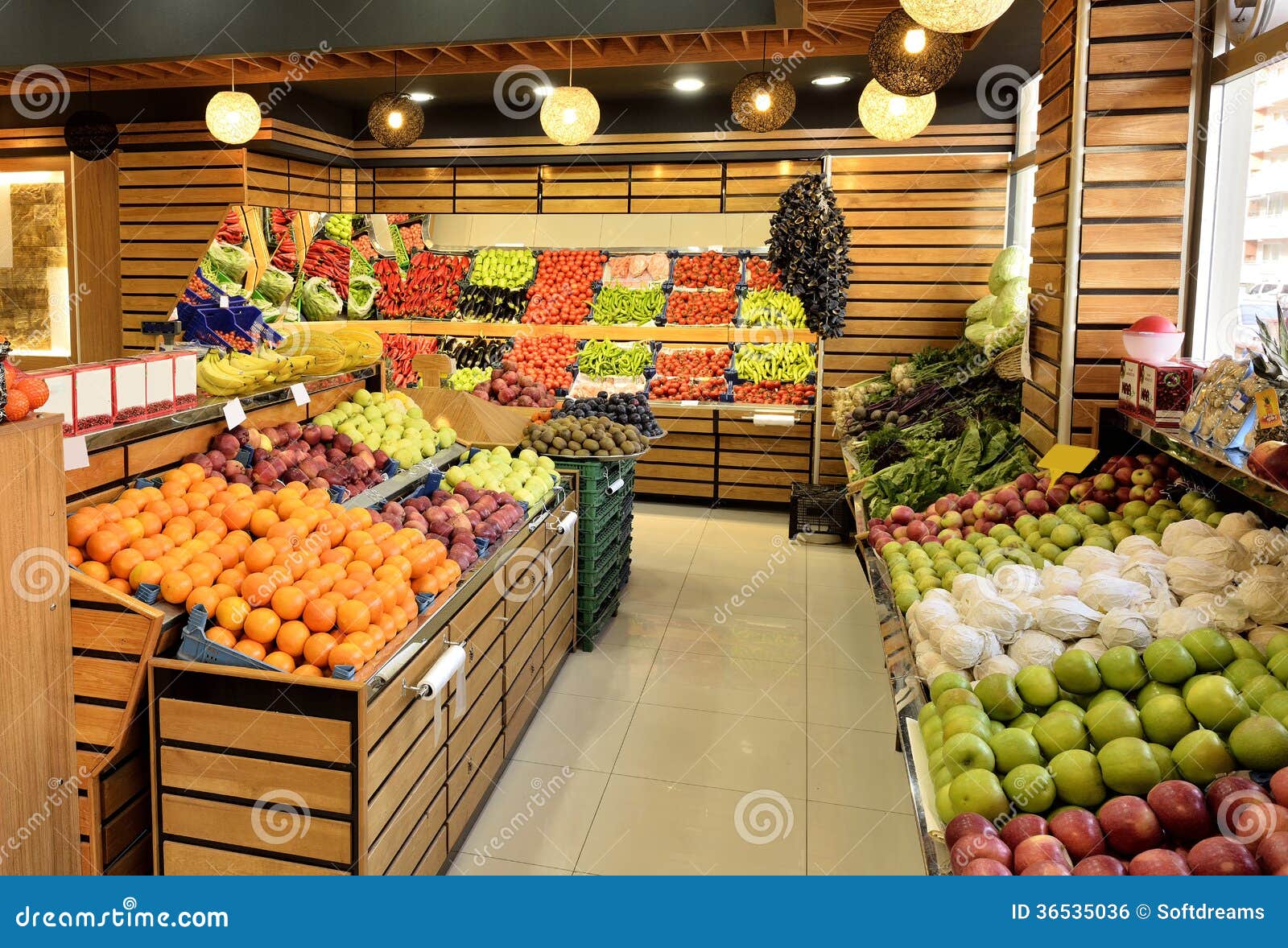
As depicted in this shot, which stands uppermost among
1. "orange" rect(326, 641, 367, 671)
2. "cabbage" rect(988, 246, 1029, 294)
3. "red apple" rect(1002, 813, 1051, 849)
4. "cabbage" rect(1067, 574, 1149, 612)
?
"cabbage" rect(988, 246, 1029, 294)

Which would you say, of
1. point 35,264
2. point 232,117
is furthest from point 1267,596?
point 35,264

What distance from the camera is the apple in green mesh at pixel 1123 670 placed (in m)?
2.20

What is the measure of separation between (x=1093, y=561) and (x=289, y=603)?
2.38m

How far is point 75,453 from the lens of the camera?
270cm

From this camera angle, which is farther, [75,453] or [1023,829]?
[75,453]

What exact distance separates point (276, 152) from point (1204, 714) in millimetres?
9202

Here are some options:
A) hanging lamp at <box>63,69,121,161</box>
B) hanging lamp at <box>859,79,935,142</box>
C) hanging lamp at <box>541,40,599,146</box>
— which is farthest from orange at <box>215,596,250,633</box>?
hanging lamp at <box>63,69,121,161</box>

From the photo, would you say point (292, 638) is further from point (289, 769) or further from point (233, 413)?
point (233, 413)

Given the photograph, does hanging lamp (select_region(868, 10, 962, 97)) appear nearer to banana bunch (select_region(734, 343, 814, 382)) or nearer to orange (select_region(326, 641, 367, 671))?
orange (select_region(326, 641, 367, 671))

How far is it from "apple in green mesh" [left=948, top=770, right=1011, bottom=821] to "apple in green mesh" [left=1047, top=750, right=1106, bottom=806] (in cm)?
11

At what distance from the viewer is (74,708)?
2578mm

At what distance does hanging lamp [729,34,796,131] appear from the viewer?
6.05m

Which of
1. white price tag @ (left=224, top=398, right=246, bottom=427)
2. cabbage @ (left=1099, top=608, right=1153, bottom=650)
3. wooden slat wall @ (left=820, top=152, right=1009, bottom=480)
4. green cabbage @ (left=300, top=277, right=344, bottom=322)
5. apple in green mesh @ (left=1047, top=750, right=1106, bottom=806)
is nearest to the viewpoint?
apple in green mesh @ (left=1047, top=750, right=1106, bottom=806)
